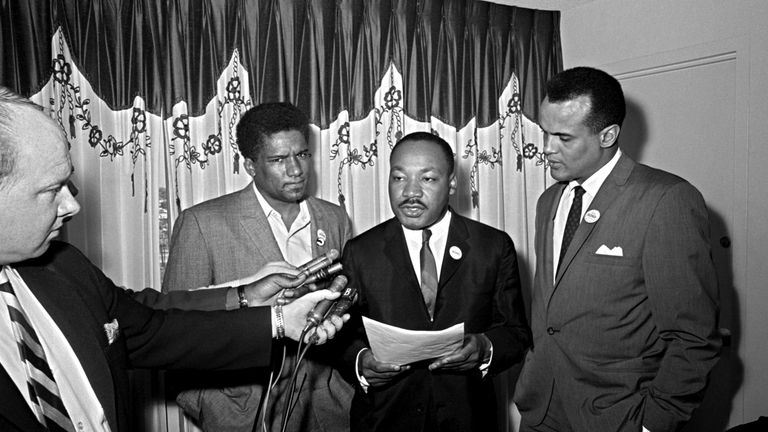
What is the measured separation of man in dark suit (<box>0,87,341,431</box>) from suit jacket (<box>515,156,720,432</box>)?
0.96m

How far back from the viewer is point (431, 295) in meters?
2.09

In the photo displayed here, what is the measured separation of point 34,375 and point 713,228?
332 cm

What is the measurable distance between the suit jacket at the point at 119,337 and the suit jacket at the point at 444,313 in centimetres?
47

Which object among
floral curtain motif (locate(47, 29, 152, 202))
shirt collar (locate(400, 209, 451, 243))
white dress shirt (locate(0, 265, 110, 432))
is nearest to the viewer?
white dress shirt (locate(0, 265, 110, 432))

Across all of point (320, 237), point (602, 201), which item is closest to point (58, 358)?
point (320, 237)

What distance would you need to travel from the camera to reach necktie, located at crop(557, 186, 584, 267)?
2141 mm

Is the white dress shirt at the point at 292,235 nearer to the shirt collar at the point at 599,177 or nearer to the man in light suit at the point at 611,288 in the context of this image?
the man in light suit at the point at 611,288

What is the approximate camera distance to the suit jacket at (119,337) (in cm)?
138

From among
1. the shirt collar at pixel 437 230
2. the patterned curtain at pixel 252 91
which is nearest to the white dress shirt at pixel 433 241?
the shirt collar at pixel 437 230

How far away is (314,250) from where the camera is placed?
2.45m

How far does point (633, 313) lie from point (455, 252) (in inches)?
25.4

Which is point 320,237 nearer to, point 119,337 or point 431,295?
point 431,295

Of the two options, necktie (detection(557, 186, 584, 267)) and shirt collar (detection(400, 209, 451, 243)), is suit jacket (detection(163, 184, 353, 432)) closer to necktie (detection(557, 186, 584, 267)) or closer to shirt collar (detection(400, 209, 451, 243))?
shirt collar (detection(400, 209, 451, 243))

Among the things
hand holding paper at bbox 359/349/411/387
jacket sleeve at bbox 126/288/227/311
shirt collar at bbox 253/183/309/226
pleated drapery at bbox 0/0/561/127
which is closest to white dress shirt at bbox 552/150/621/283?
hand holding paper at bbox 359/349/411/387
